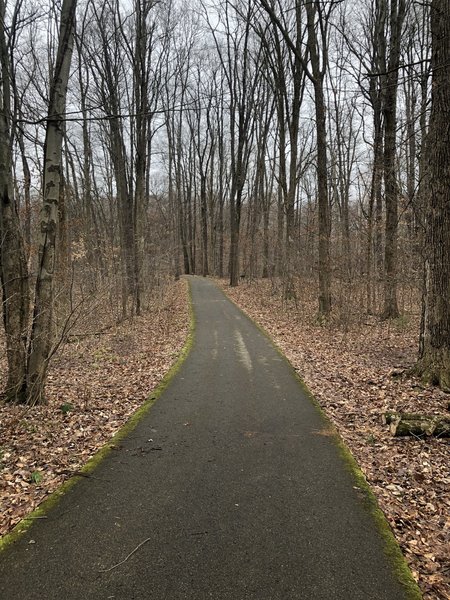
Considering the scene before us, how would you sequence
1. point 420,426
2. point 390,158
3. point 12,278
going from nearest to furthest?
point 420,426
point 12,278
point 390,158

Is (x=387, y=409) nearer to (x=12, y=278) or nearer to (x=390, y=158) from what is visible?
(x=12, y=278)

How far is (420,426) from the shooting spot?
5.00 meters

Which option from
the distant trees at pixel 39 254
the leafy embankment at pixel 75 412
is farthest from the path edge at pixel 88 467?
the distant trees at pixel 39 254

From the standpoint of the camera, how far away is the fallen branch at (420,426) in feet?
16.3

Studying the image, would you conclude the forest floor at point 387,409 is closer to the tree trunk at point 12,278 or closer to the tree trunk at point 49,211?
the tree trunk at point 49,211

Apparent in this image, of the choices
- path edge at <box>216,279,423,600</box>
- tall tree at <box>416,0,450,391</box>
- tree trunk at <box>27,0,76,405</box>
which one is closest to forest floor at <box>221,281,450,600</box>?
path edge at <box>216,279,423,600</box>

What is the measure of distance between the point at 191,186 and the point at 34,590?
39933 millimetres

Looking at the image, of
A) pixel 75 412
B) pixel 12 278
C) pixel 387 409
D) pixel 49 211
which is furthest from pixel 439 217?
pixel 12 278

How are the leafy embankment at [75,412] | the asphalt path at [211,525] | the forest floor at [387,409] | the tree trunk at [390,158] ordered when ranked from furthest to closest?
the tree trunk at [390,158] < the leafy embankment at [75,412] < the forest floor at [387,409] < the asphalt path at [211,525]

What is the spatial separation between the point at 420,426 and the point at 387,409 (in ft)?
2.84

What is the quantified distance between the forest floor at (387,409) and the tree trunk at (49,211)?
438 cm

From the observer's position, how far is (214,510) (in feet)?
11.6

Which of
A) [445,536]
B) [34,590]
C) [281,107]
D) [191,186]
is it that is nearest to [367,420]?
[445,536]

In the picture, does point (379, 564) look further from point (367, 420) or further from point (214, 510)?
point (367, 420)
